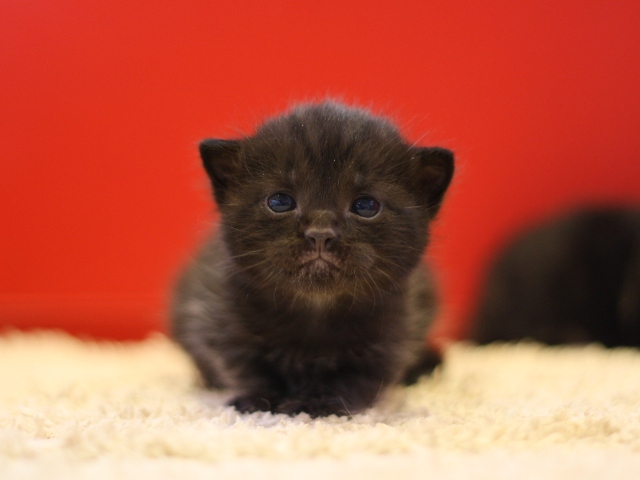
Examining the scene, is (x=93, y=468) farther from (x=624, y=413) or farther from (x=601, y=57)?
(x=601, y=57)

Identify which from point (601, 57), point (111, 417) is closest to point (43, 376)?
point (111, 417)

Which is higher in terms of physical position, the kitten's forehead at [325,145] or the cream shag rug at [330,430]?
the kitten's forehead at [325,145]

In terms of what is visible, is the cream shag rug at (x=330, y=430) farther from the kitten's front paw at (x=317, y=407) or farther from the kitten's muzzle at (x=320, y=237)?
the kitten's muzzle at (x=320, y=237)

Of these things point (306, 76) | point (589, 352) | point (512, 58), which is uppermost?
point (512, 58)

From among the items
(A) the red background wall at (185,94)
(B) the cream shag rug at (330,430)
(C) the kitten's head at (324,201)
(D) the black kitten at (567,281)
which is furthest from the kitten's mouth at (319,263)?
(D) the black kitten at (567,281)

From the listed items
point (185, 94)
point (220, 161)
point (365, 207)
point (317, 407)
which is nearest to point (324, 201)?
point (365, 207)

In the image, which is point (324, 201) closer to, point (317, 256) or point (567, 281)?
point (317, 256)
